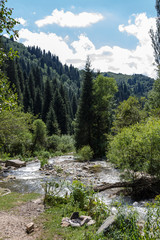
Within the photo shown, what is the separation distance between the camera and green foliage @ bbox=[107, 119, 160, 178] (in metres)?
9.48

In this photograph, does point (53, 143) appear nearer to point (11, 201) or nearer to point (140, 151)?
point (11, 201)

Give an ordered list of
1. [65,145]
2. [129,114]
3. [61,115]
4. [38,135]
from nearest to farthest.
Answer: [129,114], [38,135], [65,145], [61,115]

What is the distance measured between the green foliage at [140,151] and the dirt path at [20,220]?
15.7 feet

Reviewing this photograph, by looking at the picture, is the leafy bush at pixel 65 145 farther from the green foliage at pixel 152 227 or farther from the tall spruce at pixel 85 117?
the green foliage at pixel 152 227

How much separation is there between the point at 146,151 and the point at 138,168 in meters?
0.98

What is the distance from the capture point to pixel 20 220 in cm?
650

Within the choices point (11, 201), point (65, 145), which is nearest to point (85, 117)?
point (65, 145)

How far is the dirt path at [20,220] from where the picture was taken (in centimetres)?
542

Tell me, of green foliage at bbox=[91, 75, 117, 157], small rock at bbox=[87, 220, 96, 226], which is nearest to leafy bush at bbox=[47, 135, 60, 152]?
green foliage at bbox=[91, 75, 117, 157]

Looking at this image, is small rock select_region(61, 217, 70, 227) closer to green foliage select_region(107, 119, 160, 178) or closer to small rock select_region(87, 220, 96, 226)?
small rock select_region(87, 220, 96, 226)

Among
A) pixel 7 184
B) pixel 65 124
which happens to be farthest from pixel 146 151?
pixel 65 124

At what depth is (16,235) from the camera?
543cm

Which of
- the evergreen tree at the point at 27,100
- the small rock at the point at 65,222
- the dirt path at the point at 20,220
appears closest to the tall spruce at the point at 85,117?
the dirt path at the point at 20,220

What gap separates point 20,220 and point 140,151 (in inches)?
255
